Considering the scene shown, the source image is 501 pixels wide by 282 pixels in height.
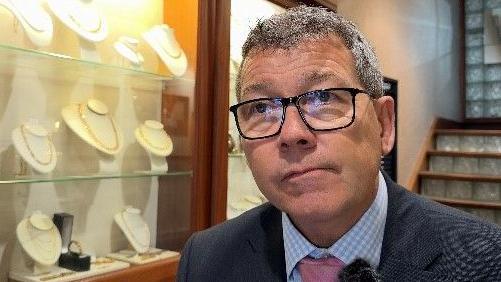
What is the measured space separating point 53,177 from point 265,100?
104 cm

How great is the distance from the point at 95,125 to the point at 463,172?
3.85 m

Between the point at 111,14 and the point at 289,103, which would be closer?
the point at 289,103

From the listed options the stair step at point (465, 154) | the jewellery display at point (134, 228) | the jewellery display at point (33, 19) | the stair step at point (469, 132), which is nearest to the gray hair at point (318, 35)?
the jewellery display at point (33, 19)

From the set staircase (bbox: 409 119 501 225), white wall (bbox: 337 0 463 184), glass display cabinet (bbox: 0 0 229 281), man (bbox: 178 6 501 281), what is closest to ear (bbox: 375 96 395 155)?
man (bbox: 178 6 501 281)

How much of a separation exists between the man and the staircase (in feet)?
11.6

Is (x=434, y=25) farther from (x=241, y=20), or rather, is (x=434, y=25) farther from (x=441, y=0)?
(x=241, y=20)

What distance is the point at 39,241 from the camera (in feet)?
4.89

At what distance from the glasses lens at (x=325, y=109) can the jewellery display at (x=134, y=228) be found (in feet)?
4.04

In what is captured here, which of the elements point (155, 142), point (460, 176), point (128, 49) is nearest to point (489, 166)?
point (460, 176)

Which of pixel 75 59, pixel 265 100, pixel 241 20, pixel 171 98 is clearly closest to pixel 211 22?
pixel 241 20

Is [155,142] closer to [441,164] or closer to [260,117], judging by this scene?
[260,117]

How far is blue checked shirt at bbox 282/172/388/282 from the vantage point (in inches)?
33.7

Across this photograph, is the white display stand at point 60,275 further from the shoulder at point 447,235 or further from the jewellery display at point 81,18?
the shoulder at point 447,235

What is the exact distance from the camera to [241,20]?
6.63ft
